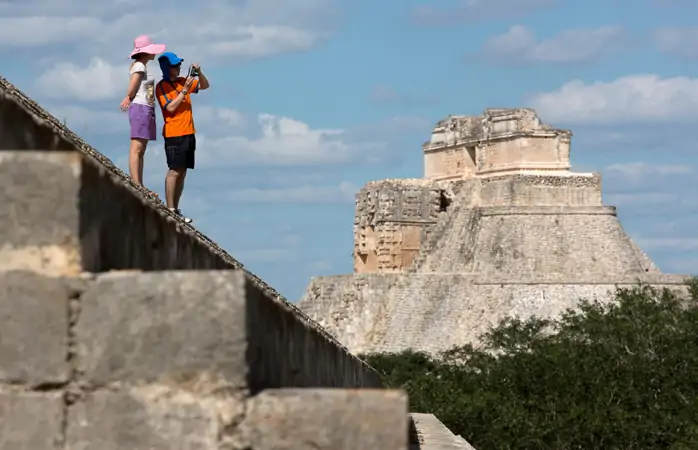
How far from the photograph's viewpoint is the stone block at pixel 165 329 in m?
3.00

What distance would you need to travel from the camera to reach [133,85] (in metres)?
8.87

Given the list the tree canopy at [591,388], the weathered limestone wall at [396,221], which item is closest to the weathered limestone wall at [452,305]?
the weathered limestone wall at [396,221]

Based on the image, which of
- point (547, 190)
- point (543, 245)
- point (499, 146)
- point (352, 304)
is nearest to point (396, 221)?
point (352, 304)

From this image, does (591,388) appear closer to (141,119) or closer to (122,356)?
(141,119)

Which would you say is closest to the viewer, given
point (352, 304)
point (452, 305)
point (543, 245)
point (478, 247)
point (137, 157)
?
point (137, 157)

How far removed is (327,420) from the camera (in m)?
2.99

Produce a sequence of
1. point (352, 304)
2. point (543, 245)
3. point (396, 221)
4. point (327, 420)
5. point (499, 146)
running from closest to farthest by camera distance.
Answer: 1. point (327, 420)
2. point (543, 245)
3. point (352, 304)
4. point (499, 146)
5. point (396, 221)

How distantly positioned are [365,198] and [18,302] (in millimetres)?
57713

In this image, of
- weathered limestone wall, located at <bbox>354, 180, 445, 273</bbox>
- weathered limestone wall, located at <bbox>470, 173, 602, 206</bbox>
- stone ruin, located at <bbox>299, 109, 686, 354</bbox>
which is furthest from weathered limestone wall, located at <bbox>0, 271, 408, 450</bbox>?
weathered limestone wall, located at <bbox>354, 180, 445, 273</bbox>

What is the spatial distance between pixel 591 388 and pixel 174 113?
2159 cm

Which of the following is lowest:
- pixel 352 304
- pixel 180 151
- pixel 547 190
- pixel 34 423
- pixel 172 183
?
pixel 34 423

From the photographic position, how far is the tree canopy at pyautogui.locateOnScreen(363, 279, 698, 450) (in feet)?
86.7

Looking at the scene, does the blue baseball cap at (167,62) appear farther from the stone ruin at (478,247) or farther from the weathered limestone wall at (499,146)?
the weathered limestone wall at (499,146)

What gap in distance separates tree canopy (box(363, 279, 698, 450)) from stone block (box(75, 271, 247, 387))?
841 inches
